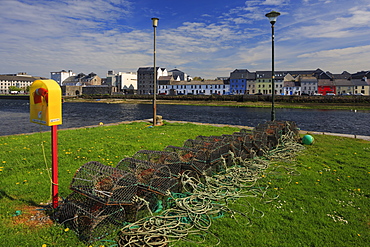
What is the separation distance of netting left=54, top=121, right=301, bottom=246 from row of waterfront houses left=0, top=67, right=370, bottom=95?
360 feet

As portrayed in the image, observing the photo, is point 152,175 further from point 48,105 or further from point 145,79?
point 145,79

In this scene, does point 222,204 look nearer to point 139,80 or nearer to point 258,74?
point 258,74

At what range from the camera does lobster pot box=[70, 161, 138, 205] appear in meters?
4.73

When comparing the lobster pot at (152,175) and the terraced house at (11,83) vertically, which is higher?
the terraced house at (11,83)

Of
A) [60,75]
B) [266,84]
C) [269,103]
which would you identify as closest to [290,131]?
[269,103]

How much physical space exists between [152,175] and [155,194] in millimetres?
422

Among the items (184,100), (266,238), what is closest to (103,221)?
(266,238)

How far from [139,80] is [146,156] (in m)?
130

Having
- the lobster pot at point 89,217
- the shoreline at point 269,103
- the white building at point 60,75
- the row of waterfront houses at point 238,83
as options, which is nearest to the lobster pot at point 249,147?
the lobster pot at point 89,217

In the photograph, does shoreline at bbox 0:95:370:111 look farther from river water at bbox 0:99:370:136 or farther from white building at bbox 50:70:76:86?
white building at bbox 50:70:76:86

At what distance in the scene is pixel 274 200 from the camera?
239 inches

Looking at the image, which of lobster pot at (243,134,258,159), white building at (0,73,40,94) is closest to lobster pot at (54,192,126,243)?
lobster pot at (243,134,258,159)

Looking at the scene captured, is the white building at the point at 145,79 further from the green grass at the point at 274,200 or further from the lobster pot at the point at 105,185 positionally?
the lobster pot at the point at 105,185

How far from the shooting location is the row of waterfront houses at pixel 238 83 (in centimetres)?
10625
